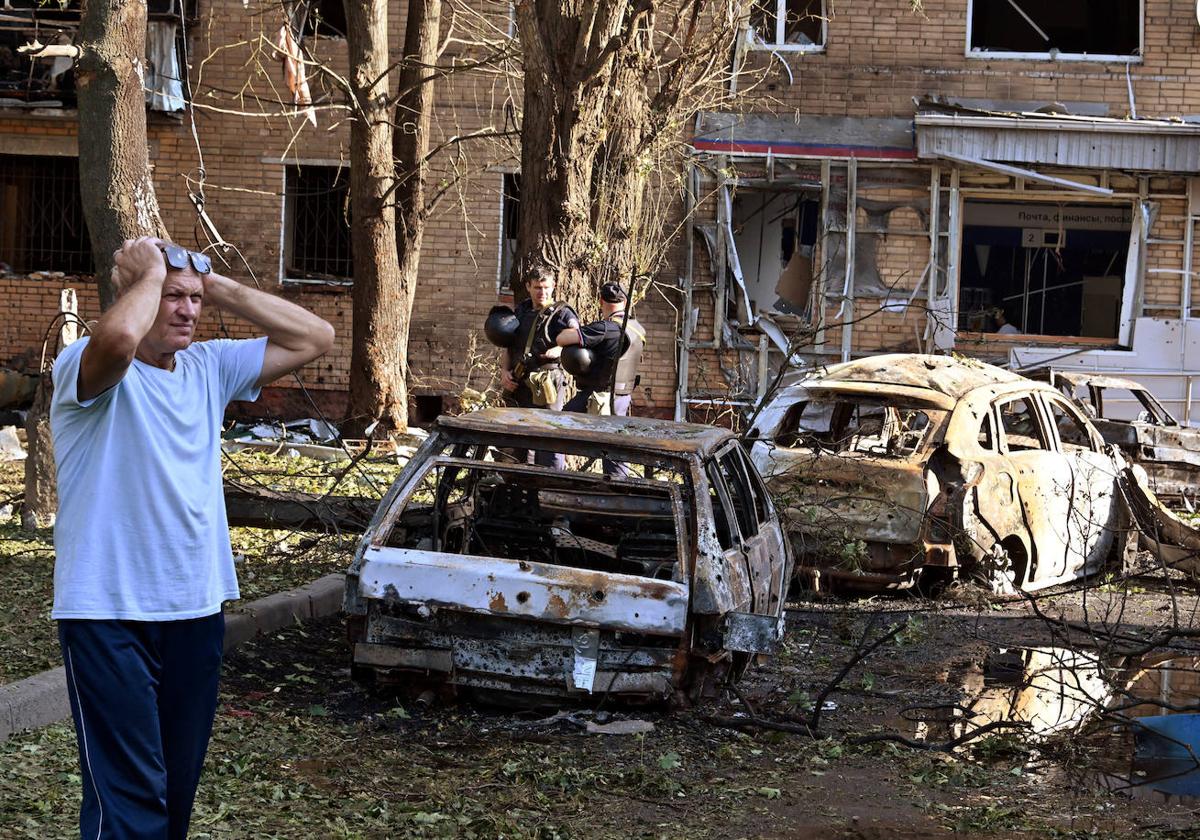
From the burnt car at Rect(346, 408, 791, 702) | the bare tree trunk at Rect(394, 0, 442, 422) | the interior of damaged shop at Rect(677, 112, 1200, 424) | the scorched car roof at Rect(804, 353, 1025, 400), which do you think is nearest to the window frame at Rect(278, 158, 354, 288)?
the bare tree trunk at Rect(394, 0, 442, 422)

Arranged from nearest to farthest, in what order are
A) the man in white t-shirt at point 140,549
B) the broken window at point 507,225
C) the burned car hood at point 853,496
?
the man in white t-shirt at point 140,549, the burned car hood at point 853,496, the broken window at point 507,225

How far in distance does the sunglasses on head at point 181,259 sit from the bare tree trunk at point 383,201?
39.1 feet

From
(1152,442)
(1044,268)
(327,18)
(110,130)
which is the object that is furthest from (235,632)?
(327,18)

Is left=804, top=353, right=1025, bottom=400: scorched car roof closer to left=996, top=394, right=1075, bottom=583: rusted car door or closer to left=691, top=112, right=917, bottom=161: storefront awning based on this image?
left=996, top=394, right=1075, bottom=583: rusted car door

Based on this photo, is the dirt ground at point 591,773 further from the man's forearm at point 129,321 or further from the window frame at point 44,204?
the window frame at point 44,204

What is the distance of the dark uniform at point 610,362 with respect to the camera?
33.3 feet

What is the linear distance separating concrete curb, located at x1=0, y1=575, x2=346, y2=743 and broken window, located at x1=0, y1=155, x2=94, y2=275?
1328 cm

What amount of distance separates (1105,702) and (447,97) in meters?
14.2

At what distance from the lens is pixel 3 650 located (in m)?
6.79

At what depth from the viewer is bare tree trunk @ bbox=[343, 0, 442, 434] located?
1567 cm

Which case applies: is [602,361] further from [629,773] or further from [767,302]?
[767,302]

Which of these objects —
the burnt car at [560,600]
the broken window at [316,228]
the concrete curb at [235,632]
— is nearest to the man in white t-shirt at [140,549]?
the concrete curb at [235,632]

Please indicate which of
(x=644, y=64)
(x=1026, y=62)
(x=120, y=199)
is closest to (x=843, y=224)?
(x=1026, y=62)

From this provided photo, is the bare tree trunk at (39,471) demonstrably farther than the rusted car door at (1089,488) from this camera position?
No
